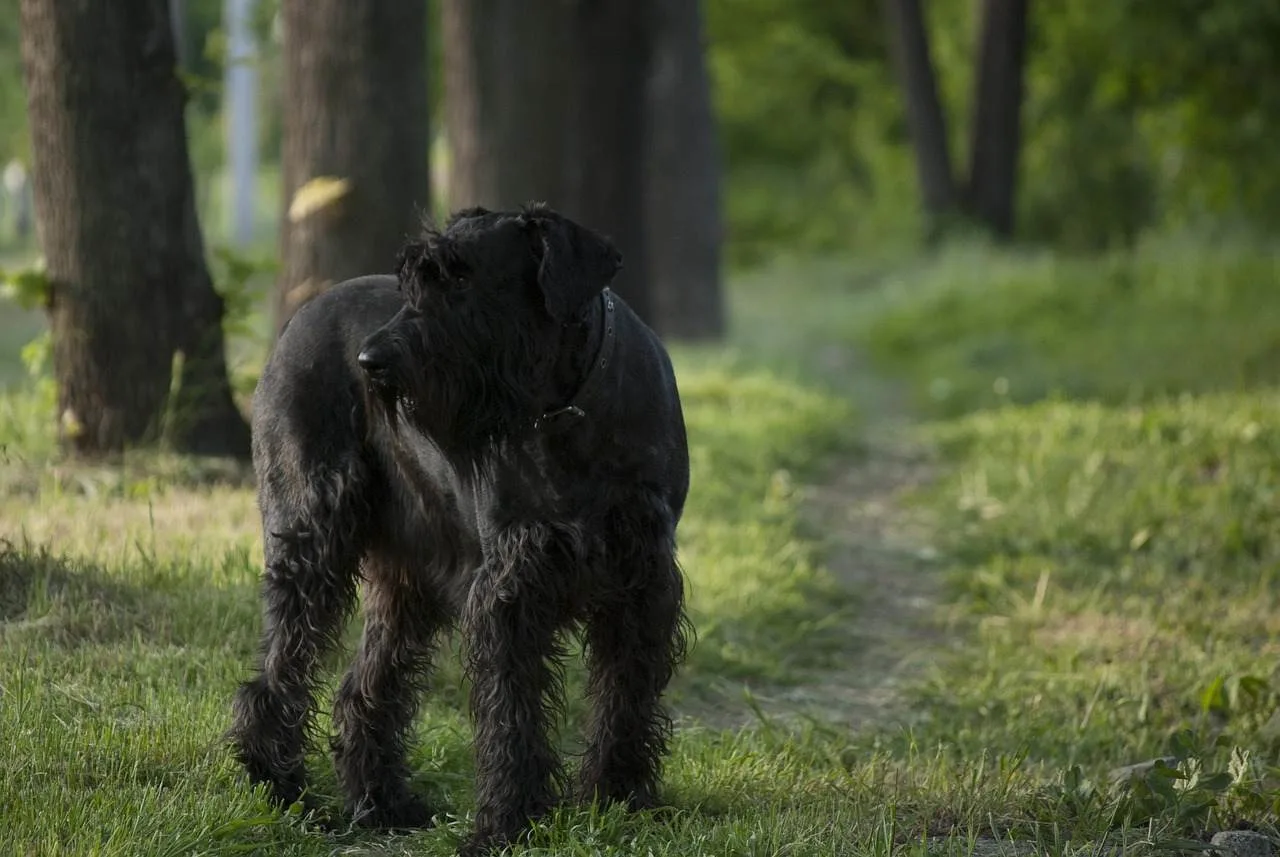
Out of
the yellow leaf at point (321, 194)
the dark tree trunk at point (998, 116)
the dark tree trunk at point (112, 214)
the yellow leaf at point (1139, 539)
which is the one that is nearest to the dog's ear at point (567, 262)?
the dark tree trunk at point (112, 214)

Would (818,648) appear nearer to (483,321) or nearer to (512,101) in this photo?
(483,321)

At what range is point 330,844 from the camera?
4.65 m

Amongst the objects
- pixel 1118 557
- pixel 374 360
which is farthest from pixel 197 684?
pixel 1118 557

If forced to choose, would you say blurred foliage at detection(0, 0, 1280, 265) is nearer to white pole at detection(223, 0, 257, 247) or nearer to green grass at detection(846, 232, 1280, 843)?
white pole at detection(223, 0, 257, 247)

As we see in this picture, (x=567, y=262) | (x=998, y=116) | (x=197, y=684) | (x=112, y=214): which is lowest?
(x=197, y=684)

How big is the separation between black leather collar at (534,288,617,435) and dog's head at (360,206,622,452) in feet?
0.16

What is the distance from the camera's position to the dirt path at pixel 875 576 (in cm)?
666

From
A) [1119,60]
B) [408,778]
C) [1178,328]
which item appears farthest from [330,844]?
[1119,60]

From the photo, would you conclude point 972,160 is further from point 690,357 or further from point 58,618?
point 58,618

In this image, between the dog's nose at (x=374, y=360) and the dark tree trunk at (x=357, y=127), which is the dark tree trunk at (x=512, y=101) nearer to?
the dark tree trunk at (x=357, y=127)

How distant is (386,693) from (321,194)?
4.46m

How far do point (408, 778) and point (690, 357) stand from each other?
35.2ft

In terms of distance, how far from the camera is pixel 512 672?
4465mm

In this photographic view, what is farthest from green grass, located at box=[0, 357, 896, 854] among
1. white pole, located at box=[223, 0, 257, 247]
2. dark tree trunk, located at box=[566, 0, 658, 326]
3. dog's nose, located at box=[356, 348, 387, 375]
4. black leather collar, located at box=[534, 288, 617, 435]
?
white pole, located at box=[223, 0, 257, 247]
